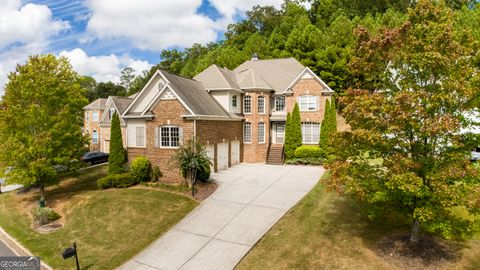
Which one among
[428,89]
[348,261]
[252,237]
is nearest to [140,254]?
[252,237]

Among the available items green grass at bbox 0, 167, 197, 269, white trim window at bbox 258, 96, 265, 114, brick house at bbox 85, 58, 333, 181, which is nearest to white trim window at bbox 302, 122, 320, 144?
brick house at bbox 85, 58, 333, 181

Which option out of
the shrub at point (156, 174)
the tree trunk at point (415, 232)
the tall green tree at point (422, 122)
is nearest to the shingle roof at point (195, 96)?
the shrub at point (156, 174)

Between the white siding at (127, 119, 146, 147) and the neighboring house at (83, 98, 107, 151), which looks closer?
the white siding at (127, 119, 146, 147)

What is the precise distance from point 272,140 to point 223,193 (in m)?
13.4

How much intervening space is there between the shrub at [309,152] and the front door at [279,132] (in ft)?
11.0

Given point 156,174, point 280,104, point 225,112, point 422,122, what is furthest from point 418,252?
point 280,104

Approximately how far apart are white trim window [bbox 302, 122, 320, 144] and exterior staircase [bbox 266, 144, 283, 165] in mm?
2627

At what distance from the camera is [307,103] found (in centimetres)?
2903

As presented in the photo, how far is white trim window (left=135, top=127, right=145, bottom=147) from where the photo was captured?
2327 centimetres

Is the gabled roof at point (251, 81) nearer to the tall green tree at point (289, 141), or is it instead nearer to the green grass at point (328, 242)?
the tall green tree at point (289, 141)

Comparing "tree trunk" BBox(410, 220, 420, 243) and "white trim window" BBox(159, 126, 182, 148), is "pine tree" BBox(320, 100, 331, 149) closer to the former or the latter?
"white trim window" BBox(159, 126, 182, 148)

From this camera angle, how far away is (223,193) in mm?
18953

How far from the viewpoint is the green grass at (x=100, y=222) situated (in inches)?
530

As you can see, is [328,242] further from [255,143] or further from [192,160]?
[255,143]
